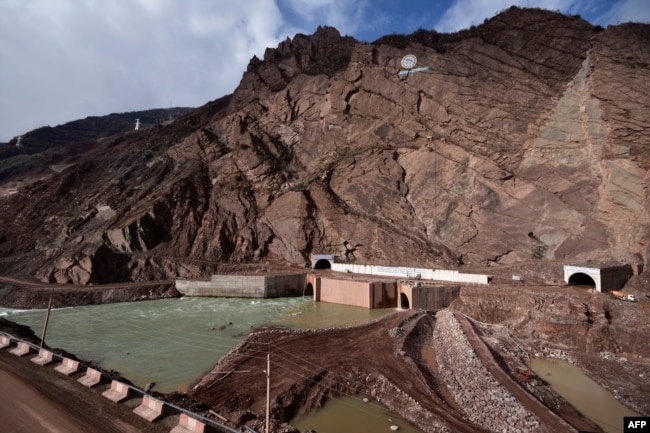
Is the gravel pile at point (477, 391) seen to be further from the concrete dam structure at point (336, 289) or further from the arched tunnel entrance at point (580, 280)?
the arched tunnel entrance at point (580, 280)

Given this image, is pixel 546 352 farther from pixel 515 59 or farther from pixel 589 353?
pixel 515 59

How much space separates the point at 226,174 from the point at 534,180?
138ft

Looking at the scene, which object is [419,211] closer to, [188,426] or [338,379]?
[338,379]

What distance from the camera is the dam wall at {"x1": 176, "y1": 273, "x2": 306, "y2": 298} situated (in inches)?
1502

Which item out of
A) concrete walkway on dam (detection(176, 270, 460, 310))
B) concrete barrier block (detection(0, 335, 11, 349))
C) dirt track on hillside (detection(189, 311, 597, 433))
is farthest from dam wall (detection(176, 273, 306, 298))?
concrete barrier block (detection(0, 335, 11, 349))

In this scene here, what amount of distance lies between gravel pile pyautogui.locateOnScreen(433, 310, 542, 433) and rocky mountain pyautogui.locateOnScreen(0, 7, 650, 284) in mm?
19179

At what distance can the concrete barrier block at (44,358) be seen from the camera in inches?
536

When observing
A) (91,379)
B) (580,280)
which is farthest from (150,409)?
(580,280)

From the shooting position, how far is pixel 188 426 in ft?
29.5

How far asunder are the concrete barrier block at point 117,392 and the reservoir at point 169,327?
4955 mm

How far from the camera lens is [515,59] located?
145 ft

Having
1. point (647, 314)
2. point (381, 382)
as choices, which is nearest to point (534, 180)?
point (647, 314)

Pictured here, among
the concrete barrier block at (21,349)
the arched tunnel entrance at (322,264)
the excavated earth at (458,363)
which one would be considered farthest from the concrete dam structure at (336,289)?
the concrete barrier block at (21,349)

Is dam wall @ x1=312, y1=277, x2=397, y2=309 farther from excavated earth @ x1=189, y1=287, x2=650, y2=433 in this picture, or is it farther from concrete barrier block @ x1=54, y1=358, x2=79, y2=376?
concrete barrier block @ x1=54, y1=358, x2=79, y2=376
